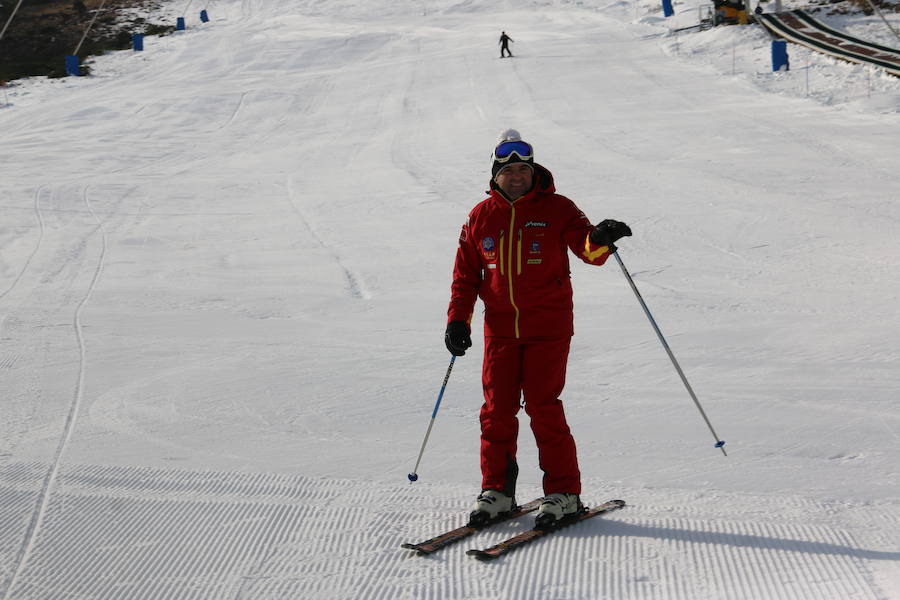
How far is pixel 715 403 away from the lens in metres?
5.27

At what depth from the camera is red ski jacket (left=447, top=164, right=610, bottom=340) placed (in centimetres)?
361

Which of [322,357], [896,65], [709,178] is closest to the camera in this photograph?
[322,357]

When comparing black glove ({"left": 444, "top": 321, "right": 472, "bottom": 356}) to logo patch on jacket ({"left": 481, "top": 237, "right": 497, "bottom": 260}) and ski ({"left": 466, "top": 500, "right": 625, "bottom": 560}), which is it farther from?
ski ({"left": 466, "top": 500, "right": 625, "bottom": 560})

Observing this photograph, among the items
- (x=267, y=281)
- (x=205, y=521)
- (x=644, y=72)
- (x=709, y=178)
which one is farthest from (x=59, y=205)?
(x=644, y=72)

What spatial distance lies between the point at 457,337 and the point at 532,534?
795mm

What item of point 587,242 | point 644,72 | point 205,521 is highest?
point 587,242

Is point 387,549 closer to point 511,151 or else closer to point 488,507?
point 488,507

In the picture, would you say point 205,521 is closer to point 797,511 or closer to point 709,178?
point 797,511

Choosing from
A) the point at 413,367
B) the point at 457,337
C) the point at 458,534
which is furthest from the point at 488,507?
the point at 413,367

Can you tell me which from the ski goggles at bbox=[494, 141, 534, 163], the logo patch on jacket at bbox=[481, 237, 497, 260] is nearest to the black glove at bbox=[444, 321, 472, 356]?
the logo patch on jacket at bbox=[481, 237, 497, 260]

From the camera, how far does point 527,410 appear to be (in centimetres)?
377

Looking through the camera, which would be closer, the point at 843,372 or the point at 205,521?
the point at 205,521

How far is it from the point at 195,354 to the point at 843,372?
4171 millimetres

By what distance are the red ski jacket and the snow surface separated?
819 mm
